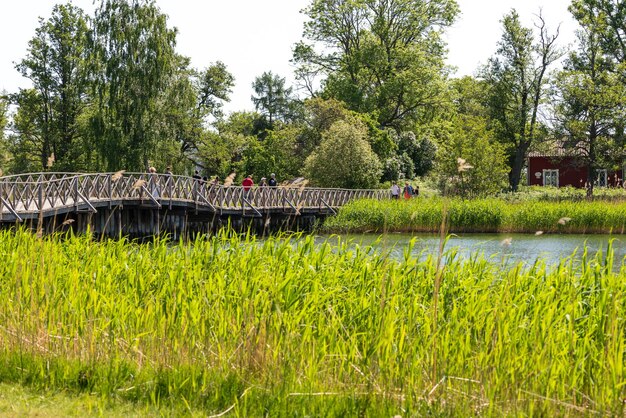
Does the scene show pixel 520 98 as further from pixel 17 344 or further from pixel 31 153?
pixel 17 344

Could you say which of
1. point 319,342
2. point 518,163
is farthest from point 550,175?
point 319,342

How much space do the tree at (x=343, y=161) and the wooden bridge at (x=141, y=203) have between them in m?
3.25

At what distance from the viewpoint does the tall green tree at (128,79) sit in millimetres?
40719

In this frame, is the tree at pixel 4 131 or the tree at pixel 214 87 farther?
the tree at pixel 214 87

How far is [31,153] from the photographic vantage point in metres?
52.4

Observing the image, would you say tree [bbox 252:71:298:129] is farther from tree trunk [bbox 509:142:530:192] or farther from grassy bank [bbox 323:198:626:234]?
grassy bank [bbox 323:198:626:234]

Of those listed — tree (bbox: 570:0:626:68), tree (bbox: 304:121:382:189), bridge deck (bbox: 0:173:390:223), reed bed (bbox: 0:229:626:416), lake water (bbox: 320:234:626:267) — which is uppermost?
tree (bbox: 570:0:626:68)

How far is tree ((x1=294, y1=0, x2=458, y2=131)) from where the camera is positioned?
5247 cm

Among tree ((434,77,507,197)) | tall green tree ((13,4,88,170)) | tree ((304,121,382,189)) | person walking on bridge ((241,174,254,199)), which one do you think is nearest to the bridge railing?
person walking on bridge ((241,174,254,199))

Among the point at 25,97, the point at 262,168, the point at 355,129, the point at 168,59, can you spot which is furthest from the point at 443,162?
the point at 25,97

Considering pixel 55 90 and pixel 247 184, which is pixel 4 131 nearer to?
pixel 55 90

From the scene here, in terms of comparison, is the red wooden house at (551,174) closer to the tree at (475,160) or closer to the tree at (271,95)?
the tree at (475,160)

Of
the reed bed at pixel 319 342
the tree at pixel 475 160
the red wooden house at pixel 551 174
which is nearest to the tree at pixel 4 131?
the tree at pixel 475 160

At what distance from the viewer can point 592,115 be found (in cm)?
4200
